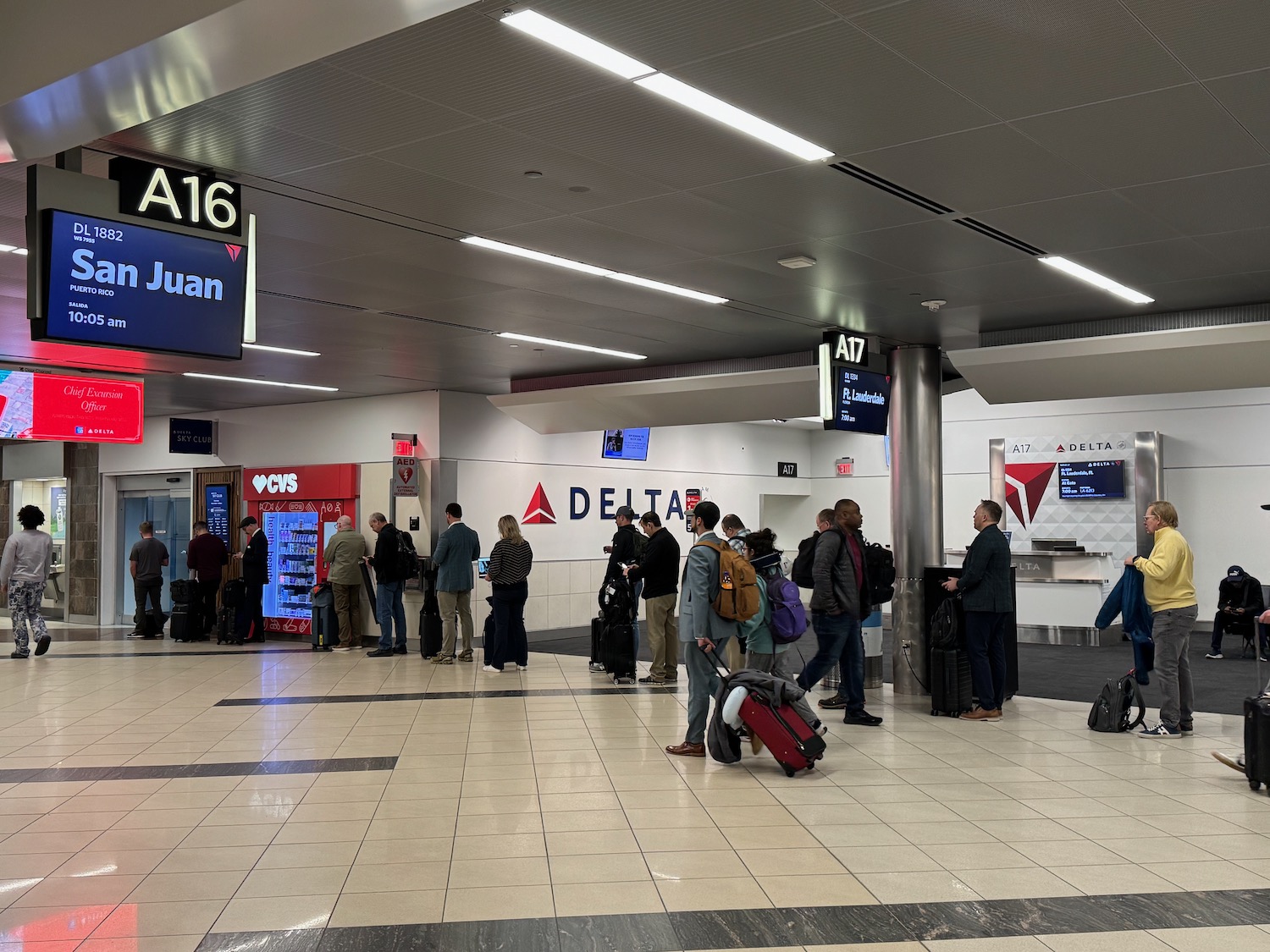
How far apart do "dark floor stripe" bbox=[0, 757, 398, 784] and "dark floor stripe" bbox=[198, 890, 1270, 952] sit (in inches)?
107

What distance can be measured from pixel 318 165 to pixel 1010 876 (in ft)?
14.4

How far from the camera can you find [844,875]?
14.5 feet

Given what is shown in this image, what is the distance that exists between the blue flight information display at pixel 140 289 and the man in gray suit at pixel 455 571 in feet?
21.1

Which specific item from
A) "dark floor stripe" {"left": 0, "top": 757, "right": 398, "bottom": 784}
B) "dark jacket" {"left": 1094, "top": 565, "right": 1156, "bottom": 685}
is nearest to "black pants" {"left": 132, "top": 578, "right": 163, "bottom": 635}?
"dark floor stripe" {"left": 0, "top": 757, "right": 398, "bottom": 784}

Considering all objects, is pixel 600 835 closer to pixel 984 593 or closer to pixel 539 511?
pixel 984 593

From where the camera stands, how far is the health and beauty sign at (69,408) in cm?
1099

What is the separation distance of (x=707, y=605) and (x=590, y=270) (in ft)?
8.00

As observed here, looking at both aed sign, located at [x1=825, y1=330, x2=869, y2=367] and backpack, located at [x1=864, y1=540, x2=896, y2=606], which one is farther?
aed sign, located at [x1=825, y1=330, x2=869, y2=367]

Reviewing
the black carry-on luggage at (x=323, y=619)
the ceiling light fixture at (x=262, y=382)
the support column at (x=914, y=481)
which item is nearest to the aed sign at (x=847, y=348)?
the support column at (x=914, y=481)

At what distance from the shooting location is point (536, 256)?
7.02m

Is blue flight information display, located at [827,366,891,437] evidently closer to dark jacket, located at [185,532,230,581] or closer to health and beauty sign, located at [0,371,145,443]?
health and beauty sign, located at [0,371,145,443]

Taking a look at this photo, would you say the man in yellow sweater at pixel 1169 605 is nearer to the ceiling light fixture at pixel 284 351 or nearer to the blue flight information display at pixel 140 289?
the blue flight information display at pixel 140 289

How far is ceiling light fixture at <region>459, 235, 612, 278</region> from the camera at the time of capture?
6.66 m

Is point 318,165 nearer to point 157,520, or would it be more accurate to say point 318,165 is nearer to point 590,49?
point 590,49
